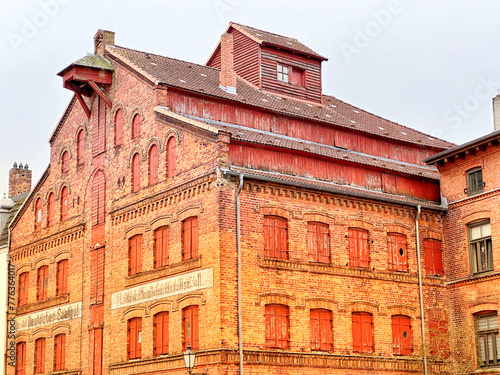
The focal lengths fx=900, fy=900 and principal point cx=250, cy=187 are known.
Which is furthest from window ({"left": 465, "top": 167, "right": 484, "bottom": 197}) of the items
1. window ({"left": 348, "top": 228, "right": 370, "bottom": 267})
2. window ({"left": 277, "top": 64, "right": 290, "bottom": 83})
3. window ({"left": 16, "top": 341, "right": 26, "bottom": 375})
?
window ({"left": 16, "top": 341, "right": 26, "bottom": 375})

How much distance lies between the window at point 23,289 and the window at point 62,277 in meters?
2.86

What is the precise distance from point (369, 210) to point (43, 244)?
16.0 m

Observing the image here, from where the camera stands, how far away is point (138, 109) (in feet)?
121

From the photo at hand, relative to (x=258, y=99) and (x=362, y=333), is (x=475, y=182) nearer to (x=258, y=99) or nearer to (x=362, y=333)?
(x=362, y=333)

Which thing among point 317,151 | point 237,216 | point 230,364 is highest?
point 317,151

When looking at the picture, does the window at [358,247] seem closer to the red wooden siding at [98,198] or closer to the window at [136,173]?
the window at [136,173]

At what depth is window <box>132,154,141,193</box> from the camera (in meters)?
36.2

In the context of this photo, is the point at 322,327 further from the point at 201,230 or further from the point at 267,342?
the point at 201,230

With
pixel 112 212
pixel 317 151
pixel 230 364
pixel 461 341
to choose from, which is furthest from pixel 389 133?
pixel 230 364

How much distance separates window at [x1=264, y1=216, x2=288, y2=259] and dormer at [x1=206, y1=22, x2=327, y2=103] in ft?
35.6

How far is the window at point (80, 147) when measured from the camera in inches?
1619

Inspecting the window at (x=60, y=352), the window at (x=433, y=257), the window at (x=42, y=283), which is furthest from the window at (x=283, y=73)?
the window at (x=60, y=352)

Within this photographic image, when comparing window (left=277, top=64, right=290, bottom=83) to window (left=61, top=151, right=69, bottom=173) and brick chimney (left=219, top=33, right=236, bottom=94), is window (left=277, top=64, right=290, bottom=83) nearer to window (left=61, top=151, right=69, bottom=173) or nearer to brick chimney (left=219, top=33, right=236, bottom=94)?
brick chimney (left=219, top=33, right=236, bottom=94)

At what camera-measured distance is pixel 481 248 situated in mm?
35781
